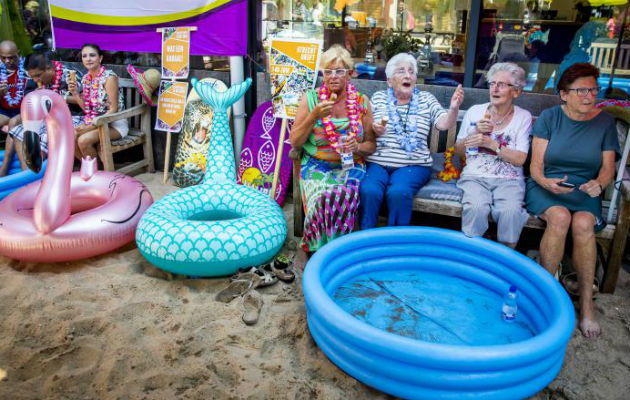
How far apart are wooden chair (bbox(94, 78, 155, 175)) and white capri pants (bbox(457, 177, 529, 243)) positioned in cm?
356

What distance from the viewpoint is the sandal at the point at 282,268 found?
11.5 feet

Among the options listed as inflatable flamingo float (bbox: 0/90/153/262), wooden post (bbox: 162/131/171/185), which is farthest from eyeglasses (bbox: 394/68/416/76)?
wooden post (bbox: 162/131/171/185)

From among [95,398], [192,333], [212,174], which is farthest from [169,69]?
[95,398]

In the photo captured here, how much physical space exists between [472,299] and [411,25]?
11.4 feet

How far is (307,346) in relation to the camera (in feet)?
9.20

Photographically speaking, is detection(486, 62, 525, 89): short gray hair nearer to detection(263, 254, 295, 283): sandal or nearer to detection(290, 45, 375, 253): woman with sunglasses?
detection(290, 45, 375, 253): woman with sunglasses

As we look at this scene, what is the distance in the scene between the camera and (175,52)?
17.5 feet

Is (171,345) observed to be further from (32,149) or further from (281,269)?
(32,149)

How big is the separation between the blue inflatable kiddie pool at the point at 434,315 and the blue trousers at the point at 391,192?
8.1 inches

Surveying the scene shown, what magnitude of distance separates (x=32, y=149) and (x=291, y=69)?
7.44 ft

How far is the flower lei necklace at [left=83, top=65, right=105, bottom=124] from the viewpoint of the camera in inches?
205

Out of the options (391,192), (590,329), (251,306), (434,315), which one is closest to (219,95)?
(391,192)

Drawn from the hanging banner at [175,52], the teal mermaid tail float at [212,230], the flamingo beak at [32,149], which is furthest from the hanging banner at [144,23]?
the flamingo beak at [32,149]

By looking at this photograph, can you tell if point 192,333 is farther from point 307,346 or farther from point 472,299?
point 472,299
